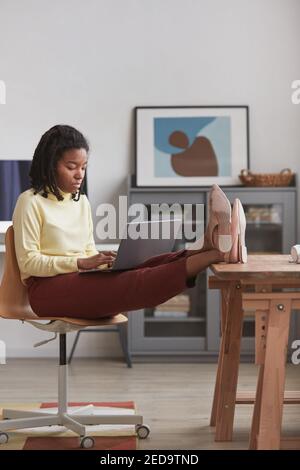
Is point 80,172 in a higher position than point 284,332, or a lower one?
higher

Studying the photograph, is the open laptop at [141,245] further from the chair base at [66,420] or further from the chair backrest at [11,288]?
the chair base at [66,420]

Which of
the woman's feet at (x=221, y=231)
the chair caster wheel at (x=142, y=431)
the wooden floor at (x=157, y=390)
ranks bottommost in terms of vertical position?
the wooden floor at (x=157, y=390)

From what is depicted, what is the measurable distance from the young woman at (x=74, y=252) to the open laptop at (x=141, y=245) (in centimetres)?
4

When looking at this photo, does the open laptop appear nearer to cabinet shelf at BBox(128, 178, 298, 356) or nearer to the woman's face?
the woman's face

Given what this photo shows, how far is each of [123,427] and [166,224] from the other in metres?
0.81

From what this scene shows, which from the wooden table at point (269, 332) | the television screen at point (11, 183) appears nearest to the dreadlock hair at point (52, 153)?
the wooden table at point (269, 332)

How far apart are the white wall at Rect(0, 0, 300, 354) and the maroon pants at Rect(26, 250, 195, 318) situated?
228 cm

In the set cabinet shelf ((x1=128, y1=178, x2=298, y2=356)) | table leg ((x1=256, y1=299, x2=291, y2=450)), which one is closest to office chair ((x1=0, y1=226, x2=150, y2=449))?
table leg ((x1=256, y1=299, x2=291, y2=450))

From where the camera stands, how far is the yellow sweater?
279cm

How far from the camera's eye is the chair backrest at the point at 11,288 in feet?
9.50

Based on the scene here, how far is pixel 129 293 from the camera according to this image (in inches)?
103

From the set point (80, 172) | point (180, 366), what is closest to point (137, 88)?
point (180, 366)

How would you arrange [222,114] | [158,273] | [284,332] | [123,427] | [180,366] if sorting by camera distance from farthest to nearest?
[222,114] → [180,366] → [123,427] → [158,273] → [284,332]

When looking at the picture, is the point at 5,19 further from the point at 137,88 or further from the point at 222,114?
the point at 222,114
